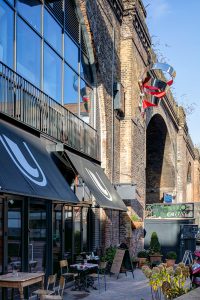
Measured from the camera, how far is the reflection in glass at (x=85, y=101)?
608 inches

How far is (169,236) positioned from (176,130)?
46.2ft

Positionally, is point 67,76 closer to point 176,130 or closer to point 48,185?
point 48,185

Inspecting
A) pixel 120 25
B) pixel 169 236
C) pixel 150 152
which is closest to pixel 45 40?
pixel 120 25

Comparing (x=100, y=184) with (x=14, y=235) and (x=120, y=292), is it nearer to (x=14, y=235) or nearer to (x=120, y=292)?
(x=120, y=292)

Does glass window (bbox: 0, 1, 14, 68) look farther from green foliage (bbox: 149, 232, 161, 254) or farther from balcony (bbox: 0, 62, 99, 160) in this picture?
green foliage (bbox: 149, 232, 161, 254)

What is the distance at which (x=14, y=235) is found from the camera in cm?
1011

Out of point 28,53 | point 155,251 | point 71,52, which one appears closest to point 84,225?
point 155,251

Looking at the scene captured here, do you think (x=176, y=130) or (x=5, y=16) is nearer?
(x=5, y=16)

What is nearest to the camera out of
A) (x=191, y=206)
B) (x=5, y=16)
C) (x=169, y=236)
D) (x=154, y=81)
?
(x=5, y=16)

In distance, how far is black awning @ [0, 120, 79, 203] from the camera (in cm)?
746

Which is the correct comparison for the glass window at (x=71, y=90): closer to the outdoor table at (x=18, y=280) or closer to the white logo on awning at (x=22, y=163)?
the white logo on awning at (x=22, y=163)

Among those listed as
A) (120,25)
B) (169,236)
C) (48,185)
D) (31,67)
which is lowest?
(169,236)

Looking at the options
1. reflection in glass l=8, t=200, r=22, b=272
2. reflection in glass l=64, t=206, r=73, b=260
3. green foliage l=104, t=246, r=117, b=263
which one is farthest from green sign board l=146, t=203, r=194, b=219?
reflection in glass l=8, t=200, r=22, b=272

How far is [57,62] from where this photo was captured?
13.4m
